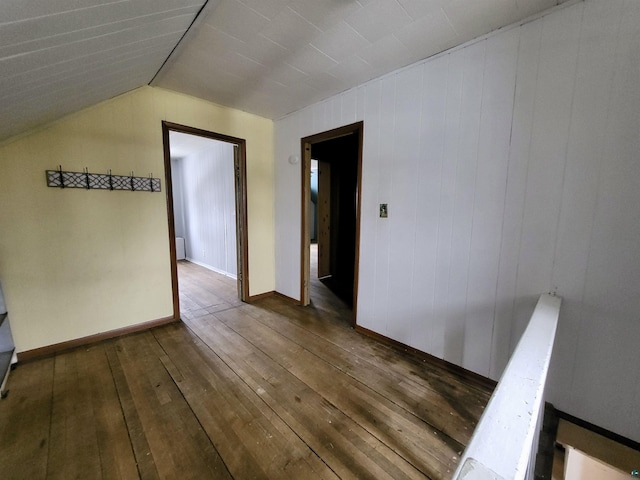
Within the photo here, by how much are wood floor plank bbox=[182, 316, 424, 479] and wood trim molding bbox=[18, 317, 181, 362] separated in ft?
3.02

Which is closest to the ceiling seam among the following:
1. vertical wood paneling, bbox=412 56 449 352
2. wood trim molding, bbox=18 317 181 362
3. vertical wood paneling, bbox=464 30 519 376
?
vertical wood paneling, bbox=412 56 449 352

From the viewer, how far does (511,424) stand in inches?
22.6

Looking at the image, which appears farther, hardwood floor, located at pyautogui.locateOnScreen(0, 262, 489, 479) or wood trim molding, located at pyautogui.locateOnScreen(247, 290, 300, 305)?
wood trim molding, located at pyautogui.locateOnScreen(247, 290, 300, 305)

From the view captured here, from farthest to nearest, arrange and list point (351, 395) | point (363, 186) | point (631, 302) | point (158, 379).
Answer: point (363, 186)
point (158, 379)
point (351, 395)
point (631, 302)

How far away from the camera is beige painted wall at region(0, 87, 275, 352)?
1961mm

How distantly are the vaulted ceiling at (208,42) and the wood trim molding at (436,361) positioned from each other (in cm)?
234

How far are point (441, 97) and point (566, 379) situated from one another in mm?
2016

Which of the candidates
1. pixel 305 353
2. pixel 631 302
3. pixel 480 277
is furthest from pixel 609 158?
pixel 305 353

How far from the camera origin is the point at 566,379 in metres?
1.48

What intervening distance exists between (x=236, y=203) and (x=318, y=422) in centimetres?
261

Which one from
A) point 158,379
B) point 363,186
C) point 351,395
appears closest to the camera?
point 351,395

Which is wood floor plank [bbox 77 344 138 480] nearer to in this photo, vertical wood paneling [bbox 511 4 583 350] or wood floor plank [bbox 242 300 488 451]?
wood floor plank [bbox 242 300 488 451]

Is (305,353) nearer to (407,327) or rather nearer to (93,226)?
(407,327)

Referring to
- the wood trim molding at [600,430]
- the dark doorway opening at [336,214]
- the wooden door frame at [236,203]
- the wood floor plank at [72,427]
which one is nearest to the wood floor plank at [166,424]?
the wood floor plank at [72,427]
